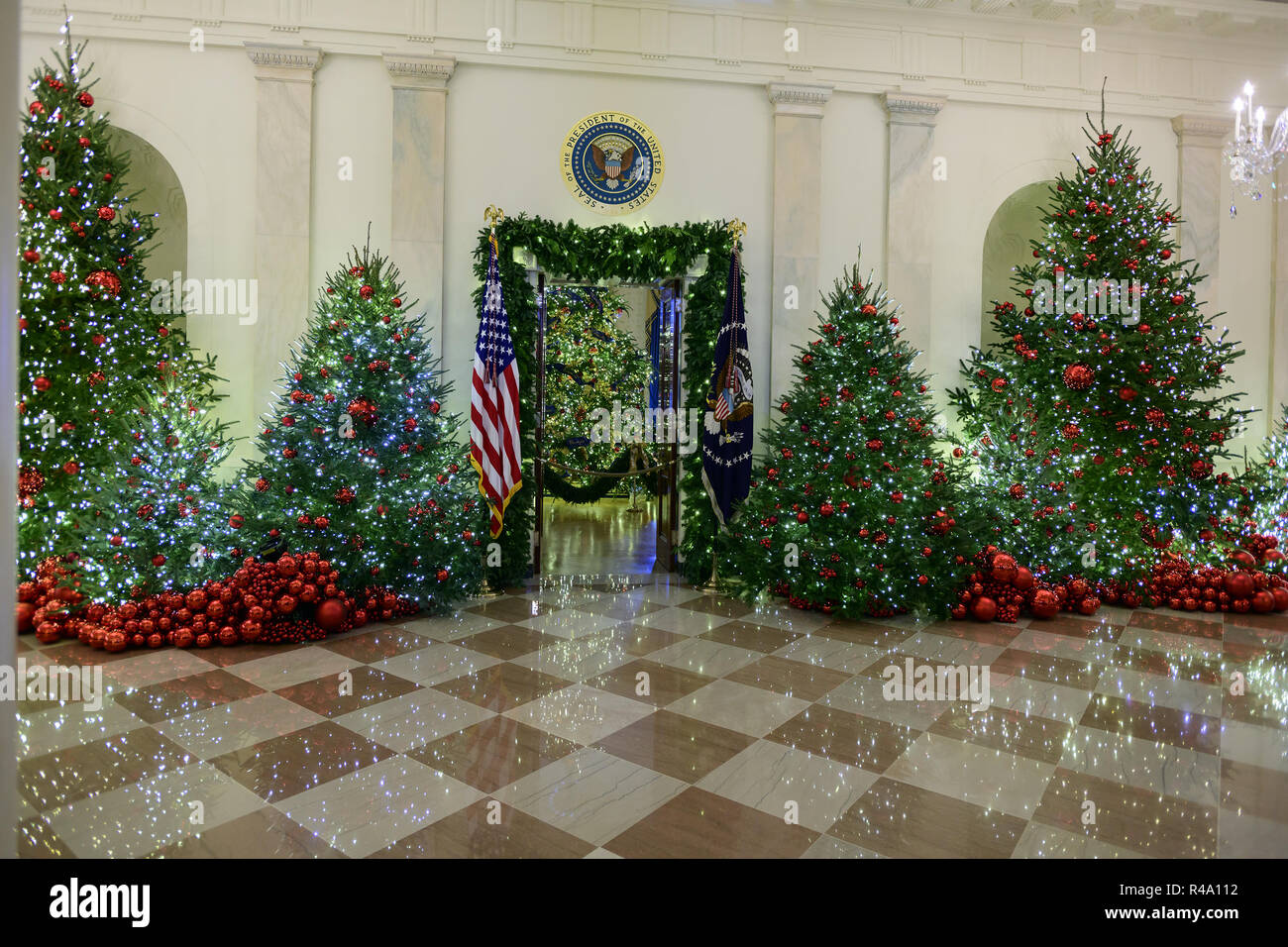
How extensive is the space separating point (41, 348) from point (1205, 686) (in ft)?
29.5

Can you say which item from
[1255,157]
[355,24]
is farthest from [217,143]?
[1255,157]

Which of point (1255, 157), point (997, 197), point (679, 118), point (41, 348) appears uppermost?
point (679, 118)

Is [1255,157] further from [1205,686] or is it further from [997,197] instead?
[1205,686]

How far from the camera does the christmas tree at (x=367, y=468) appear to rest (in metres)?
5.48

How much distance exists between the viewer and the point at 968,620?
5.89 m

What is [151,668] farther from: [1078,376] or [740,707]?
[1078,376]

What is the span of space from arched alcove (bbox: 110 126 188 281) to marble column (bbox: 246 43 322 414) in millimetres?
1231

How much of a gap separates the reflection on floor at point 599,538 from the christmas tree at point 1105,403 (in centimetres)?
376

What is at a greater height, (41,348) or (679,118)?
(679,118)

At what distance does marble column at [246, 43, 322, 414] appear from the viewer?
22.6 feet

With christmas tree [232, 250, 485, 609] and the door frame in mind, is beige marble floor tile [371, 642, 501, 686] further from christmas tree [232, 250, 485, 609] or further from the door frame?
the door frame

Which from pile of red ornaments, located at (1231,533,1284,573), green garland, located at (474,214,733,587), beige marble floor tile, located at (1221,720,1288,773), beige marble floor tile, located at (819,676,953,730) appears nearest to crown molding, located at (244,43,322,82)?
green garland, located at (474,214,733,587)
